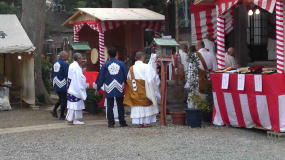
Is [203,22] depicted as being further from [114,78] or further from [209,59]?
[114,78]

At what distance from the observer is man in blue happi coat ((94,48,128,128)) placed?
10367mm

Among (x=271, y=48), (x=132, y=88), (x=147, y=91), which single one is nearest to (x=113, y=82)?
(x=132, y=88)

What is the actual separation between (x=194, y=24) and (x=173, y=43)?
2744 millimetres

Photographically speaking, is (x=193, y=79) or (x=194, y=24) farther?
(x=194, y=24)

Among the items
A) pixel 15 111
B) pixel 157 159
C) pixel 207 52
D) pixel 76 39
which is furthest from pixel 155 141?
pixel 76 39

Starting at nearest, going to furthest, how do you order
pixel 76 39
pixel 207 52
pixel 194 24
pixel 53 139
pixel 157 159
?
pixel 157 159 → pixel 53 139 → pixel 207 52 → pixel 194 24 → pixel 76 39

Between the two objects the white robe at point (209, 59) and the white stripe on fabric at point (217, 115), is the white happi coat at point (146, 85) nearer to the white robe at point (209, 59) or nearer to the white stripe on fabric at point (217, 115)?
the white stripe on fabric at point (217, 115)

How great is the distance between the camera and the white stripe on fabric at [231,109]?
993cm

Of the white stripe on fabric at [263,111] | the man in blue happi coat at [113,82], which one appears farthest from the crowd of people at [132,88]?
the white stripe on fabric at [263,111]

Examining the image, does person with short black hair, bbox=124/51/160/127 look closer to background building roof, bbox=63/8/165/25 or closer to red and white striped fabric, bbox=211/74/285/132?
red and white striped fabric, bbox=211/74/285/132

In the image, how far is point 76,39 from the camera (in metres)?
17.1

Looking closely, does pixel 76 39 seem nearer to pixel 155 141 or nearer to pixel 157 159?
pixel 155 141

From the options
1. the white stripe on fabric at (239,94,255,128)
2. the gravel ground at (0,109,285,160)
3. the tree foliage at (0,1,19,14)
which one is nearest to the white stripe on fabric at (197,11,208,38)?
the gravel ground at (0,109,285,160)

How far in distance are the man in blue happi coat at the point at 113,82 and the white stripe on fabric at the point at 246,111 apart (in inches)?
95.9
